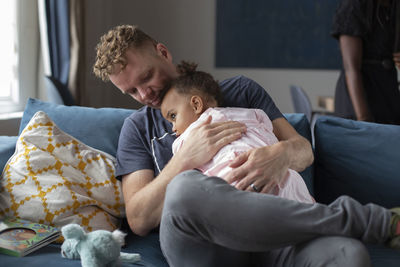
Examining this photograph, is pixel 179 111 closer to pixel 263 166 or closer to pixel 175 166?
pixel 175 166

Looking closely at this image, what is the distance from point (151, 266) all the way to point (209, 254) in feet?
0.85

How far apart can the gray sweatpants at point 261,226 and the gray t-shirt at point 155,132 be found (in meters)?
0.44

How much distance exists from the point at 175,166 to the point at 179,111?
242 mm

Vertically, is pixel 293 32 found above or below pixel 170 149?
above

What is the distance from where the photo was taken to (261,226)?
112cm

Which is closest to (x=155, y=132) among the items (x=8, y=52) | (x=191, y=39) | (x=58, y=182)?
(x=58, y=182)

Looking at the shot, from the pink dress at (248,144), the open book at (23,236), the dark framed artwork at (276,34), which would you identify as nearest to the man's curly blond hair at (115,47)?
the pink dress at (248,144)

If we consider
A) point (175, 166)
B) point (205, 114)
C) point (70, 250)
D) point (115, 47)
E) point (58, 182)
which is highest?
point (115, 47)

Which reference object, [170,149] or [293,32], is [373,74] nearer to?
[170,149]

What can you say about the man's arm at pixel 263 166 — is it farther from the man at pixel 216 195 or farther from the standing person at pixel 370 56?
the standing person at pixel 370 56

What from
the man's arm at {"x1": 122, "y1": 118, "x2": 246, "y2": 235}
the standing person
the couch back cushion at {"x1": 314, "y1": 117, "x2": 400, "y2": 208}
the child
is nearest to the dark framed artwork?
the standing person

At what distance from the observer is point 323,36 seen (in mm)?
4848

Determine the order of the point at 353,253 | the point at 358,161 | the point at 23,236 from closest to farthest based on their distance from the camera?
1. the point at 353,253
2. the point at 23,236
3. the point at 358,161

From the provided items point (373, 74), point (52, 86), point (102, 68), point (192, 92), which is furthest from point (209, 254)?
point (52, 86)
